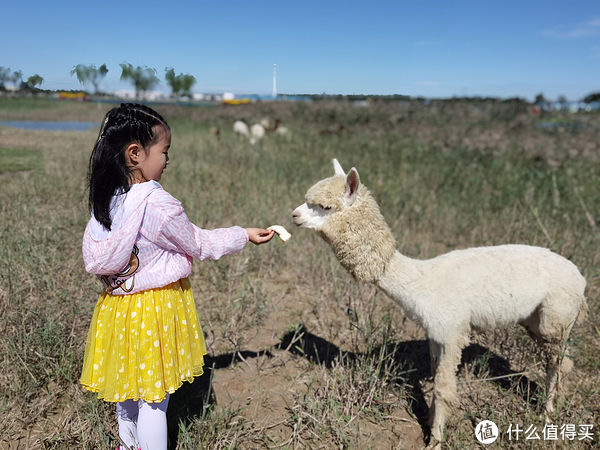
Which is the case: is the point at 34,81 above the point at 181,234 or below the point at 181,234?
above

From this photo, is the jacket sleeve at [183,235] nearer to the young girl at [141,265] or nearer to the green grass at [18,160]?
the young girl at [141,265]

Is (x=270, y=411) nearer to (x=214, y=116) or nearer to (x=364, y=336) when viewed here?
(x=364, y=336)

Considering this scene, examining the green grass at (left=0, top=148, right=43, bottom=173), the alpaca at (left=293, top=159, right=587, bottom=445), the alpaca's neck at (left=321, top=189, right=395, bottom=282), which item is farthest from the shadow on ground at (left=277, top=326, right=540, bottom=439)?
the green grass at (left=0, top=148, right=43, bottom=173)

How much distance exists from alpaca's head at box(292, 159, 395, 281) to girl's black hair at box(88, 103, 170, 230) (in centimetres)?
99

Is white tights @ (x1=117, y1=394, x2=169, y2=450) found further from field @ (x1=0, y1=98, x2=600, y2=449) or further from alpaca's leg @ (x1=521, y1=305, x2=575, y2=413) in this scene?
alpaca's leg @ (x1=521, y1=305, x2=575, y2=413)

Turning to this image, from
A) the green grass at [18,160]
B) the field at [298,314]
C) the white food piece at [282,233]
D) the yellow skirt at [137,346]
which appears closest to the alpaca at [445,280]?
the white food piece at [282,233]

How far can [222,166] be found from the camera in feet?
27.7

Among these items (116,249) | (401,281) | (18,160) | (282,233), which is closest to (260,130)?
(18,160)

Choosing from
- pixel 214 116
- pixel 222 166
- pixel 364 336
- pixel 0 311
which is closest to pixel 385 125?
pixel 222 166

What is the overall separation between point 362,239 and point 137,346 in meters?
1.32

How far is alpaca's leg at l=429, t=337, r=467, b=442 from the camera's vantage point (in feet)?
7.77

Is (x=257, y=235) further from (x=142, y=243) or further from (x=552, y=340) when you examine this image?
(x=552, y=340)

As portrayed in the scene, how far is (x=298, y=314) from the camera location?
382 cm

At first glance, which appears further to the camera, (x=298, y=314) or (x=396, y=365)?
(x=298, y=314)
